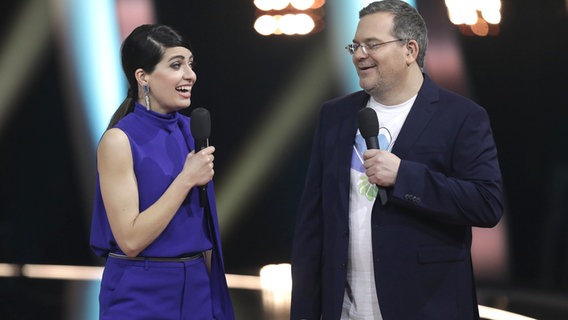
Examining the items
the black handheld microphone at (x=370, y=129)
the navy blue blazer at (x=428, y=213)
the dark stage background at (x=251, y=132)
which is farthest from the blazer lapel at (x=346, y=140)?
the dark stage background at (x=251, y=132)

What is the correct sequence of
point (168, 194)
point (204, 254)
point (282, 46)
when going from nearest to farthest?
point (168, 194)
point (204, 254)
point (282, 46)

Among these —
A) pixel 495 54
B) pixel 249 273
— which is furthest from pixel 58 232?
pixel 495 54

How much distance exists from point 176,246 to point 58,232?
15.2 feet

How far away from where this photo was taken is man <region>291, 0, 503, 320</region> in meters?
2.06

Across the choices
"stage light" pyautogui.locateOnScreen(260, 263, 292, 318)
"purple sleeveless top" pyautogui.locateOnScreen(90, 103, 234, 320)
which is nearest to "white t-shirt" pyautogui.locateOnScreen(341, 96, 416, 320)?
"purple sleeveless top" pyautogui.locateOnScreen(90, 103, 234, 320)

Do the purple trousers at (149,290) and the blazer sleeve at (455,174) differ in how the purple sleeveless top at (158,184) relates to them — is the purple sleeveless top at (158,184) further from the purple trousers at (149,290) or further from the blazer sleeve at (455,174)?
the blazer sleeve at (455,174)

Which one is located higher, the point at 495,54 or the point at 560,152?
the point at 495,54

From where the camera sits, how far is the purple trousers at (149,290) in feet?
6.91

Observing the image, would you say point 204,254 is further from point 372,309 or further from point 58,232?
point 58,232

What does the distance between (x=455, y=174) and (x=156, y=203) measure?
0.74 meters

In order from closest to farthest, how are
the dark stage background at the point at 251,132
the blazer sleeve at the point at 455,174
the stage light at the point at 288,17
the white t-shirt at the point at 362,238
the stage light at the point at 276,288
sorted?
the blazer sleeve at the point at 455,174 < the white t-shirt at the point at 362,238 < the stage light at the point at 276,288 < the dark stage background at the point at 251,132 < the stage light at the point at 288,17

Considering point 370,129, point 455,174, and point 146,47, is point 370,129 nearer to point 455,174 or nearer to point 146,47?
point 455,174

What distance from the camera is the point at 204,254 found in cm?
228

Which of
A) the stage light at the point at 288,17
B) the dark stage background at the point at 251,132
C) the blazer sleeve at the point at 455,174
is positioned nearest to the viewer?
the blazer sleeve at the point at 455,174
